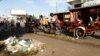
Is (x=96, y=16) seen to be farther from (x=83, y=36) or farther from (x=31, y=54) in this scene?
(x=31, y=54)

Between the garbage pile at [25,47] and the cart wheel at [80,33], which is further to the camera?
the cart wheel at [80,33]

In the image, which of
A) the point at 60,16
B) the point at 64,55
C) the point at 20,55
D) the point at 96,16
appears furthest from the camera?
the point at 60,16

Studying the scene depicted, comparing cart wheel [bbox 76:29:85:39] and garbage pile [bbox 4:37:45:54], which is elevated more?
cart wheel [bbox 76:29:85:39]

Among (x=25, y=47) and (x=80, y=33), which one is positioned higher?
(x=80, y=33)

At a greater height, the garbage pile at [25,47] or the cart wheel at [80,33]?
the cart wheel at [80,33]

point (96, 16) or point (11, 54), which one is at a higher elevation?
A: point (96, 16)

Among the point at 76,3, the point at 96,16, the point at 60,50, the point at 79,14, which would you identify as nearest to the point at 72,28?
the point at 79,14

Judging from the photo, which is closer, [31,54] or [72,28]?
[31,54]

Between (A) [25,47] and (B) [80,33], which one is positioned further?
(B) [80,33]

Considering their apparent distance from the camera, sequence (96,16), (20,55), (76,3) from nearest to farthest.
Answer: (20,55) < (96,16) < (76,3)

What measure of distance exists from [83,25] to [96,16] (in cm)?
147

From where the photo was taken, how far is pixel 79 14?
23.8 m

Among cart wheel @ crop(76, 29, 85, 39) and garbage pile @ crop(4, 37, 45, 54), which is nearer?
garbage pile @ crop(4, 37, 45, 54)

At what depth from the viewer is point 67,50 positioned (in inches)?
605
